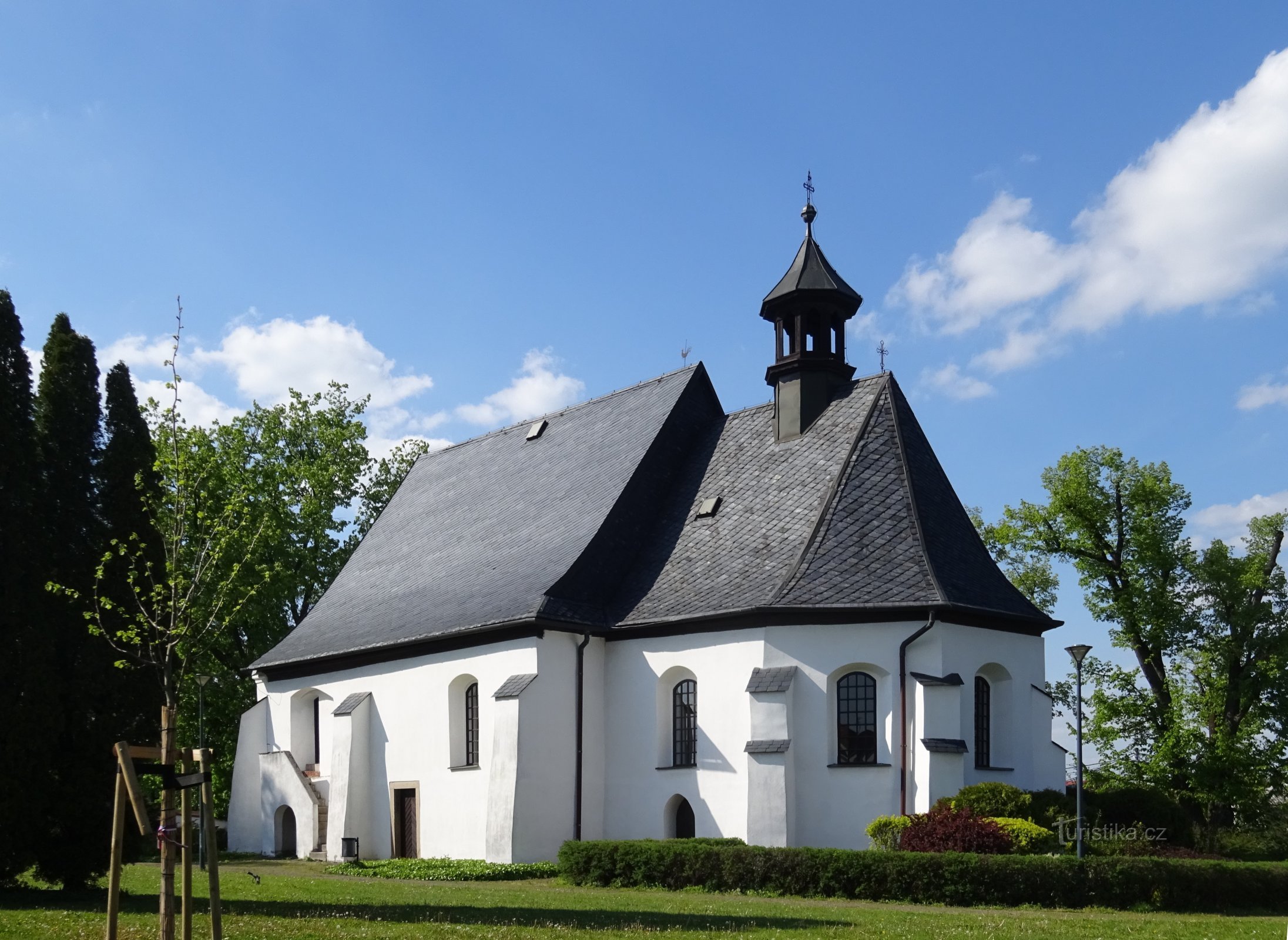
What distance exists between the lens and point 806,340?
2878 cm

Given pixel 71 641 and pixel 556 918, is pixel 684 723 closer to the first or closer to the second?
pixel 556 918

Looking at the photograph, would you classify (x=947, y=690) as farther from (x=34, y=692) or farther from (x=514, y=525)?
(x=34, y=692)

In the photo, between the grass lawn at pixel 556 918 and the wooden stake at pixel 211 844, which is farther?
the grass lawn at pixel 556 918

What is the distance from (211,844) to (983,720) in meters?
18.0

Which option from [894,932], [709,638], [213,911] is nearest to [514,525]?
[709,638]

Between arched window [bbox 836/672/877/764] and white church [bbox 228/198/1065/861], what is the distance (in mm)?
39

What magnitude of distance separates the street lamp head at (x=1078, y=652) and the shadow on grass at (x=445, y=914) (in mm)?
7844

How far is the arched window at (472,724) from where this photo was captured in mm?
27812

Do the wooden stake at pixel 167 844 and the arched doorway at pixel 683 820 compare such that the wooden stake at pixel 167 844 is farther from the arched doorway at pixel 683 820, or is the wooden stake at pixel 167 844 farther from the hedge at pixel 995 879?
the arched doorway at pixel 683 820

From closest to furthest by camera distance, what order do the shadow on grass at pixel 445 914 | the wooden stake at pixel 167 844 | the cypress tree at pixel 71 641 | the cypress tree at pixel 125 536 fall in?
the wooden stake at pixel 167 844 → the shadow on grass at pixel 445 914 → the cypress tree at pixel 71 641 → the cypress tree at pixel 125 536

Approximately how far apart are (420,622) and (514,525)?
3349mm

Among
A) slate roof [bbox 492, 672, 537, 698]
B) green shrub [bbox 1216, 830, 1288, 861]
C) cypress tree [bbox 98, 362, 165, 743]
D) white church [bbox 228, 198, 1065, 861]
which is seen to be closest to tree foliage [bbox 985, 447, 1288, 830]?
green shrub [bbox 1216, 830, 1288, 861]
